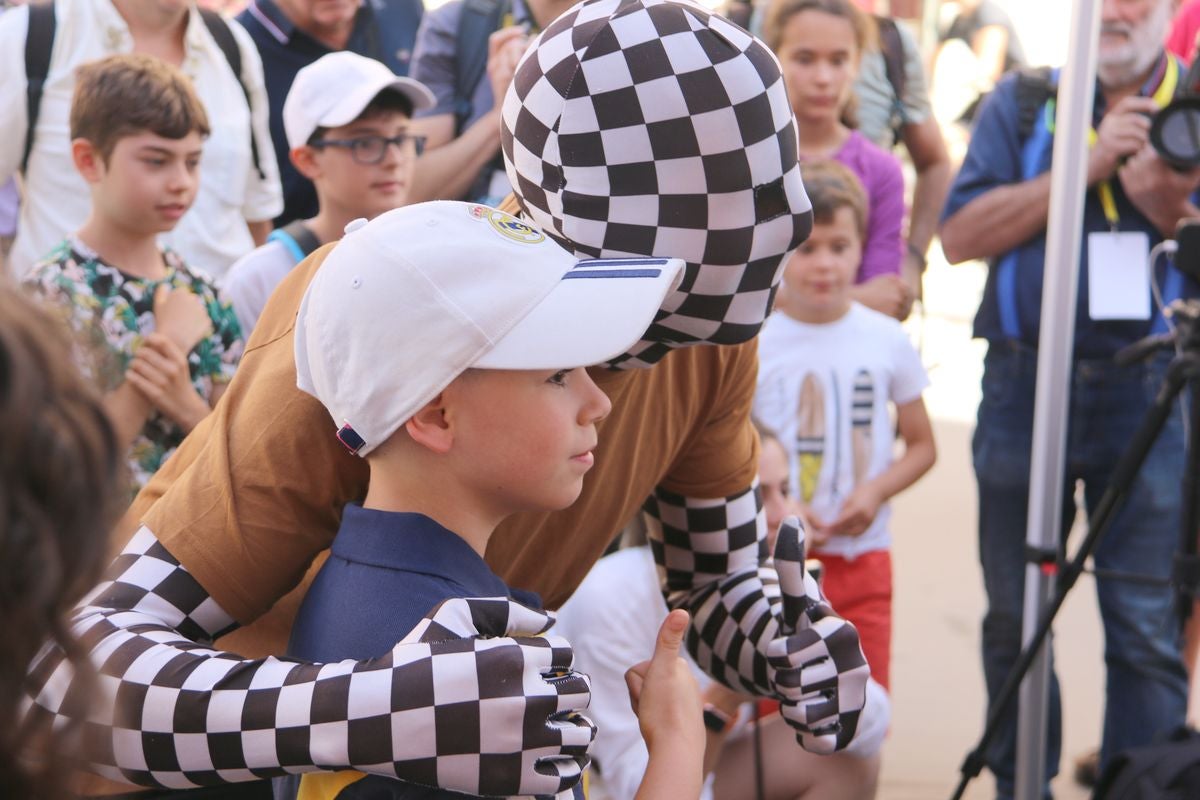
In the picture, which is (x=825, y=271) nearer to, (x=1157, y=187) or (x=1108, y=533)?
(x=1157, y=187)

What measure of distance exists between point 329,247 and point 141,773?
19.9 inches

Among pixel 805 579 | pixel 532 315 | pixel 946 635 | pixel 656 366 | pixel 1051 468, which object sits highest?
pixel 532 315

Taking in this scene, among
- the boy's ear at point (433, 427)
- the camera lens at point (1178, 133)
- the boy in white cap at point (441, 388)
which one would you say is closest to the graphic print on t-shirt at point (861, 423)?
the camera lens at point (1178, 133)

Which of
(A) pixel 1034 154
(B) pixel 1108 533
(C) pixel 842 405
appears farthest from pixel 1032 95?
(B) pixel 1108 533

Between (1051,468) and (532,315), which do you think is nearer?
(532,315)

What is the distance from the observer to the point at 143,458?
225 cm

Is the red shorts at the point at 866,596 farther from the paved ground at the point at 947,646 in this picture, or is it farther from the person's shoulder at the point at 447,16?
the person's shoulder at the point at 447,16

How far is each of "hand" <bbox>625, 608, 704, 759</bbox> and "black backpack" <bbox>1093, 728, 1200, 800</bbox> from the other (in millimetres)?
1034

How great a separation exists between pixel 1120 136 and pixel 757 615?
5.07ft

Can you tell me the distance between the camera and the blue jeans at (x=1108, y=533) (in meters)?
2.63

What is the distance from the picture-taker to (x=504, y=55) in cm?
281

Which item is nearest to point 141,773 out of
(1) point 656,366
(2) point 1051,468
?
(1) point 656,366

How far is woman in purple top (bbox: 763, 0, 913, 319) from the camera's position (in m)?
3.01

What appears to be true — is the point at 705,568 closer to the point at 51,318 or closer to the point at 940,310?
the point at 51,318
